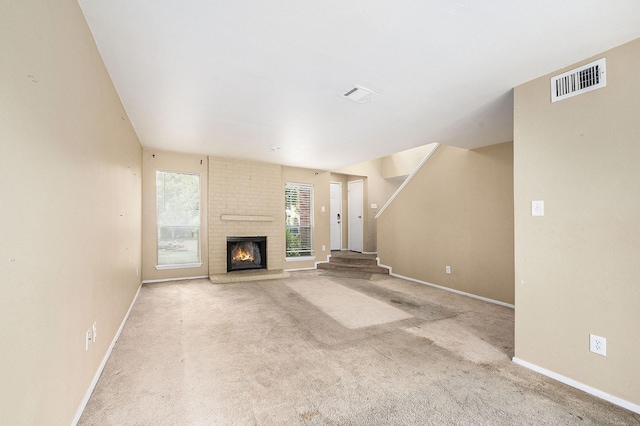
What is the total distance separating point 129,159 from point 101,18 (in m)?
2.20

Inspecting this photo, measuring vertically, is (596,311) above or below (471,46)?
below

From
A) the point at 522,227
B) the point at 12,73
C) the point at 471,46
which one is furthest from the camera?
the point at 522,227

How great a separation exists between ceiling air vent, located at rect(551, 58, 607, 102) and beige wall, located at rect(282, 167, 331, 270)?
5114mm

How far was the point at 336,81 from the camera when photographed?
8.37ft

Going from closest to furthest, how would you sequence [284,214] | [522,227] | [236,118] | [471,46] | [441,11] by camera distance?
[441,11]
[471,46]
[522,227]
[236,118]
[284,214]

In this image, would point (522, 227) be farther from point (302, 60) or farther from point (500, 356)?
point (302, 60)

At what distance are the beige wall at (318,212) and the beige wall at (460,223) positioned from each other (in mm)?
1715

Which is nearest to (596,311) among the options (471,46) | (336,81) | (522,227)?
(522,227)

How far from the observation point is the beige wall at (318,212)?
6866mm

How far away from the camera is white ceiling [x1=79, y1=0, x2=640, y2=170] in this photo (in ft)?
5.58

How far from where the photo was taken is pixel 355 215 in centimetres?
850

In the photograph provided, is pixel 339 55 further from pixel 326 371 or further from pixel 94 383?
pixel 94 383

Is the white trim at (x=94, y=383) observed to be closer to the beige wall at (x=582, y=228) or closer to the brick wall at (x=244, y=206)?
the brick wall at (x=244, y=206)

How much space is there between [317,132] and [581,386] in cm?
365
